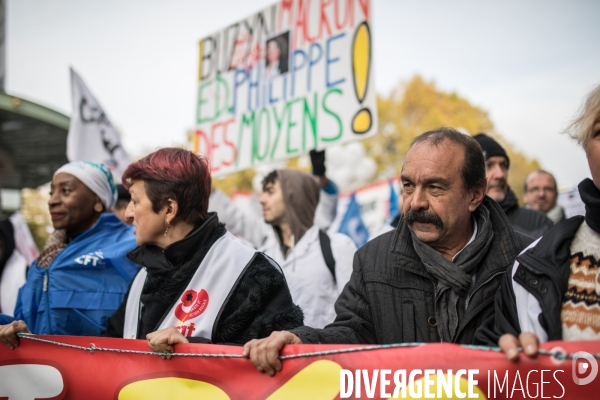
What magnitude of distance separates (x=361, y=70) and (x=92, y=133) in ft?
9.09

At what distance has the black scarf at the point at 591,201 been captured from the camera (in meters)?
1.82

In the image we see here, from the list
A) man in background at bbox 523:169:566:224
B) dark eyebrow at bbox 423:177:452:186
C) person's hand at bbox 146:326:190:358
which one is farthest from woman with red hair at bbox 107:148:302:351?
man in background at bbox 523:169:566:224

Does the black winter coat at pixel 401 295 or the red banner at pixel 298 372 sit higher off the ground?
the black winter coat at pixel 401 295

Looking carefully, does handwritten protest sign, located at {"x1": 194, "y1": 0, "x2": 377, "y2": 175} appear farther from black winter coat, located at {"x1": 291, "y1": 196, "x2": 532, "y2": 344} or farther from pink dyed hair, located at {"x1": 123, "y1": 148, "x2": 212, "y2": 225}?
black winter coat, located at {"x1": 291, "y1": 196, "x2": 532, "y2": 344}

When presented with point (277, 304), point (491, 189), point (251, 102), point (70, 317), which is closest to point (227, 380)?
point (277, 304)

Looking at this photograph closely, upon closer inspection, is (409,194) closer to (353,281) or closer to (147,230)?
(353,281)

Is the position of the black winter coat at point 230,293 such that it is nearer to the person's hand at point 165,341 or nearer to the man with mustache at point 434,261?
the person's hand at point 165,341

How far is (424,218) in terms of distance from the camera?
2338mm

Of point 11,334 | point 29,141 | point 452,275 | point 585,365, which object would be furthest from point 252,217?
point 29,141

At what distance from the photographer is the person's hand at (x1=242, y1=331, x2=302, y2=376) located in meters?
1.98

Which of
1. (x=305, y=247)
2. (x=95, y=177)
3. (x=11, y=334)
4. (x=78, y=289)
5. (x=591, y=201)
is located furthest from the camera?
(x=305, y=247)

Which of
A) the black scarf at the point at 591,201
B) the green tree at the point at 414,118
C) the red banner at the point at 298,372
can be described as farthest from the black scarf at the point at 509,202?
the green tree at the point at 414,118

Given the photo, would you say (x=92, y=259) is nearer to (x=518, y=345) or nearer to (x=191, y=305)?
(x=191, y=305)

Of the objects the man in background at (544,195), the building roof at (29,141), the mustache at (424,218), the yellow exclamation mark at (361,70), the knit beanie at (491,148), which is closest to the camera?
the mustache at (424,218)
